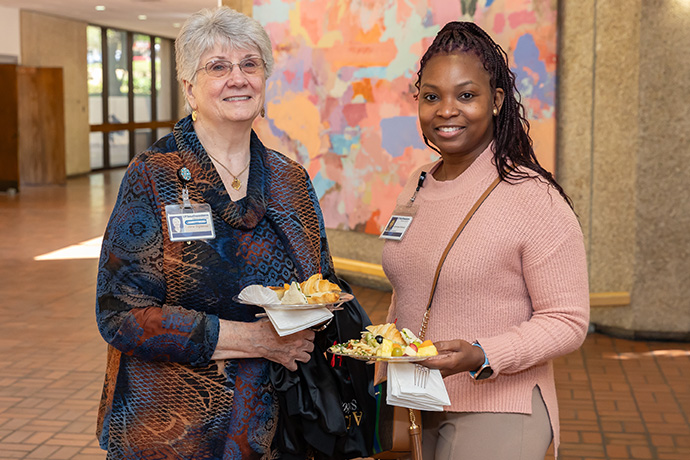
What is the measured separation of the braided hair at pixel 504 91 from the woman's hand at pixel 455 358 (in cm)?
45

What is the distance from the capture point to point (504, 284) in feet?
6.64

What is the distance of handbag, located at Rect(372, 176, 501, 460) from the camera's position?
2.08 meters

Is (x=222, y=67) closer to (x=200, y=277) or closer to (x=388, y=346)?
(x=200, y=277)

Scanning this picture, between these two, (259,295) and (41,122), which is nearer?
(259,295)

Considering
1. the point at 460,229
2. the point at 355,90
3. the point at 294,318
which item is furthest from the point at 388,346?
the point at 355,90

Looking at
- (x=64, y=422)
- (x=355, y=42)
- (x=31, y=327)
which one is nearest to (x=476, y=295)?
(x=64, y=422)

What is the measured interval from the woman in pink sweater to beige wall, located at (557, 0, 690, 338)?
14.9 ft

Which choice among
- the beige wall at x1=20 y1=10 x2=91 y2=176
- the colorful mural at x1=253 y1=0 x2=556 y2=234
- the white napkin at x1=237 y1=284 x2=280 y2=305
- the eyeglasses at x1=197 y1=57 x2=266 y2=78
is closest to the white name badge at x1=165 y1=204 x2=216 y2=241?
the white napkin at x1=237 y1=284 x2=280 y2=305

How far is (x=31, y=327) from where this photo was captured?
23.2 feet

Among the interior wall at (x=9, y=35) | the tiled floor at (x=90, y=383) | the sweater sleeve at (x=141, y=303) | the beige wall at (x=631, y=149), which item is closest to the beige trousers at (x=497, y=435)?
the sweater sleeve at (x=141, y=303)

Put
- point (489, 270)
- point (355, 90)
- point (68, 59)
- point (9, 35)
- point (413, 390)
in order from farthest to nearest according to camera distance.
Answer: point (68, 59)
point (9, 35)
point (355, 90)
point (489, 270)
point (413, 390)

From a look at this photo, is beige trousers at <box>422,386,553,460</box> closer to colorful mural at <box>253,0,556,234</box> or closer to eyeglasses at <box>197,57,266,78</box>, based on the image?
eyeglasses at <box>197,57,266,78</box>

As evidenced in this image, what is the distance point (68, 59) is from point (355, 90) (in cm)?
1563

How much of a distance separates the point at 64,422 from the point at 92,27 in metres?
20.8
